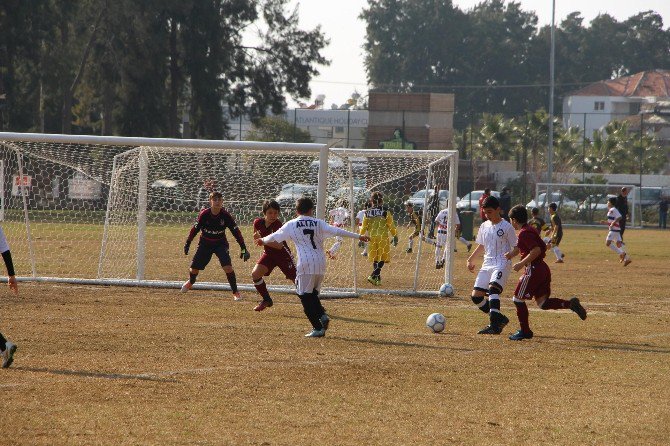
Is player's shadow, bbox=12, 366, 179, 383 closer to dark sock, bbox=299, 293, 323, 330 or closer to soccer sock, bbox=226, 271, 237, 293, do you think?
dark sock, bbox=299, 293, 323, 330

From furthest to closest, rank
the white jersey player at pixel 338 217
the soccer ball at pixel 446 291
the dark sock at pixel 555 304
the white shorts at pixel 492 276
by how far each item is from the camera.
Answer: the white jersey player at pixel 338 217 < the soccer ball at pixel 446 291 < the white shorts at pixel 492 276 < the dark sock at pixel 555 304

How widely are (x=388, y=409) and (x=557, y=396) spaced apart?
159 centimetres

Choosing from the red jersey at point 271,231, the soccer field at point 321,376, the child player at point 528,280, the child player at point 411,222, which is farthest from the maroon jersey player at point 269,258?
the child player at point 411,222

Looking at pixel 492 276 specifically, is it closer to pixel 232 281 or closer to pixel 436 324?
pixel 436 324

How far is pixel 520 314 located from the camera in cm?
1228

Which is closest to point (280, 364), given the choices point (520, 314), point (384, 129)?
point (520, 314)

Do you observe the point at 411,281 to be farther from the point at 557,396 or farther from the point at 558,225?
the point at 557,396

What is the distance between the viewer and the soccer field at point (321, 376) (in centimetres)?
750

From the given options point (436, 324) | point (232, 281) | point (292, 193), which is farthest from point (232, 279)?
point (292, 193)

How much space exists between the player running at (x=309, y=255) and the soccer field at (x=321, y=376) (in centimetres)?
30

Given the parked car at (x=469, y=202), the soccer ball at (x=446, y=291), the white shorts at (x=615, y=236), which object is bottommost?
the soccer ball at (x=446, y=291)

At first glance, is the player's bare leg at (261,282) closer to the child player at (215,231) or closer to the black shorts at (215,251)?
the child player at (215,231)

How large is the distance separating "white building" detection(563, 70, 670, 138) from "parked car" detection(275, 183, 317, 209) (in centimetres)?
8662

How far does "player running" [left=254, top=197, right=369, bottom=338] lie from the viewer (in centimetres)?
1211
